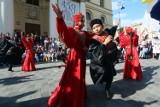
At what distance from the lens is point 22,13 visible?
77.3 ft

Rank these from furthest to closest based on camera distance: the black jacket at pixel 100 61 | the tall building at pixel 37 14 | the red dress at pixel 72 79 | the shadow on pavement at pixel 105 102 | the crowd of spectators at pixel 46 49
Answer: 1. the tall building at pixel 37 14
2. the crowd of spectators at pixel 46 49
3. the black jacket at pixel 100 61
4. the shadow on pavement at pixel 105 102
5. the red dress at pixel 72 79

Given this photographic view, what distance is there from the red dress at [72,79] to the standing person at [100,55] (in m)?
0.37

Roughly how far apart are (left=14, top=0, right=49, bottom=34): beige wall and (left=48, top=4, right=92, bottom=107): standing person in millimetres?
18831

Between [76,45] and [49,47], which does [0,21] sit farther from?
[76,45]

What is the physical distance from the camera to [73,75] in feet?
15.5

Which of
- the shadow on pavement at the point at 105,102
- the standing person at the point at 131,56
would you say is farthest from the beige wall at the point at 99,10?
the shadow on pavement at the point at 105,102

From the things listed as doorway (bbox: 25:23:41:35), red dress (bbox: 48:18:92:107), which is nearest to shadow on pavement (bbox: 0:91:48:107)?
red dress (bbox: 48:18:92:107)

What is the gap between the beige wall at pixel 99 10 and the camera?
33.6 m

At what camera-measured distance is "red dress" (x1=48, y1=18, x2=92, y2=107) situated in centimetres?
459

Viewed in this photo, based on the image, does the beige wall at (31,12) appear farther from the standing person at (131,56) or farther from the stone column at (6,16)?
the standing person at (131,56)

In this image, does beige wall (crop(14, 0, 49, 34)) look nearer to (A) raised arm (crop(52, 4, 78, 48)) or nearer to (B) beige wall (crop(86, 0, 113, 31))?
(B) beige wall (crop(86, 0, 113, 31))

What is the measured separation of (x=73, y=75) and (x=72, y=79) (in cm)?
8

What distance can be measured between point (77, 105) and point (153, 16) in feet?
8.14

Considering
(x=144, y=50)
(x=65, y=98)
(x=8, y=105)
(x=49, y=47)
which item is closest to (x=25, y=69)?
(x=8, y=105)
